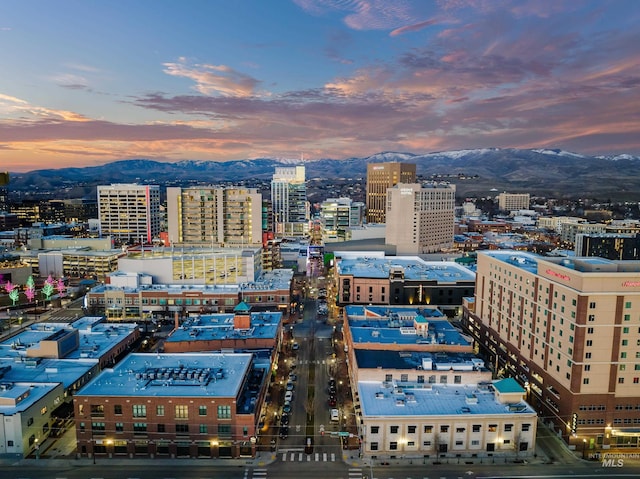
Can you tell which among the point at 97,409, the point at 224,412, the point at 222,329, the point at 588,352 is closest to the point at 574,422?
the point at 588,352

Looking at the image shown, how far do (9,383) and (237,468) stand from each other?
25.8 metres

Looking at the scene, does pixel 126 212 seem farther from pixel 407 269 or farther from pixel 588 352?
pixel 588 352

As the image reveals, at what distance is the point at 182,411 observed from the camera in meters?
43.1

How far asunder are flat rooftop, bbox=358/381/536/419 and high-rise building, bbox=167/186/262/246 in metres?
84.2

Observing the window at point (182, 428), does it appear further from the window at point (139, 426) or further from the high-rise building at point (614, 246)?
the high-rise building at point (614, 246)

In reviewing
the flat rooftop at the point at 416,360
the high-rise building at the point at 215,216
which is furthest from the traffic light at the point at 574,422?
the high-rise building at the point at 215,216

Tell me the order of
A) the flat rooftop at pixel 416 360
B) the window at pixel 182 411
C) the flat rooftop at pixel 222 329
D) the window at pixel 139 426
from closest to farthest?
1. the window at pixel 182 411
2. the window at pixel 139 426
3. the flat rooftop at pixel 416 360
4. the flat rooftop at pixel 222 329

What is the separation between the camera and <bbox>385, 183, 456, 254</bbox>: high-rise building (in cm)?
14312

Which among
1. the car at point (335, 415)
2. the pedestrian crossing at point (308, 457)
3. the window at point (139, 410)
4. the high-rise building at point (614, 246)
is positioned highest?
the high-rise building at point (614, 246)

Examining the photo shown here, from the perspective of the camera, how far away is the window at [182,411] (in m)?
43.0

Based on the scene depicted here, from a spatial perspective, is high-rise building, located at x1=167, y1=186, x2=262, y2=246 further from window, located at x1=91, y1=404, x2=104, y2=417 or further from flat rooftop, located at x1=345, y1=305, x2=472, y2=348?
window, located at x1=91, y1=404, x2=104, y2=417

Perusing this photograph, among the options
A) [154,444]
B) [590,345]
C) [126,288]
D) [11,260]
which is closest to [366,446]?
[154,444]

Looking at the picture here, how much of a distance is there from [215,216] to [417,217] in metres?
60.1

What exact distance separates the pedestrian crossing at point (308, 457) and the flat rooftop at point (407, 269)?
5060 cm
